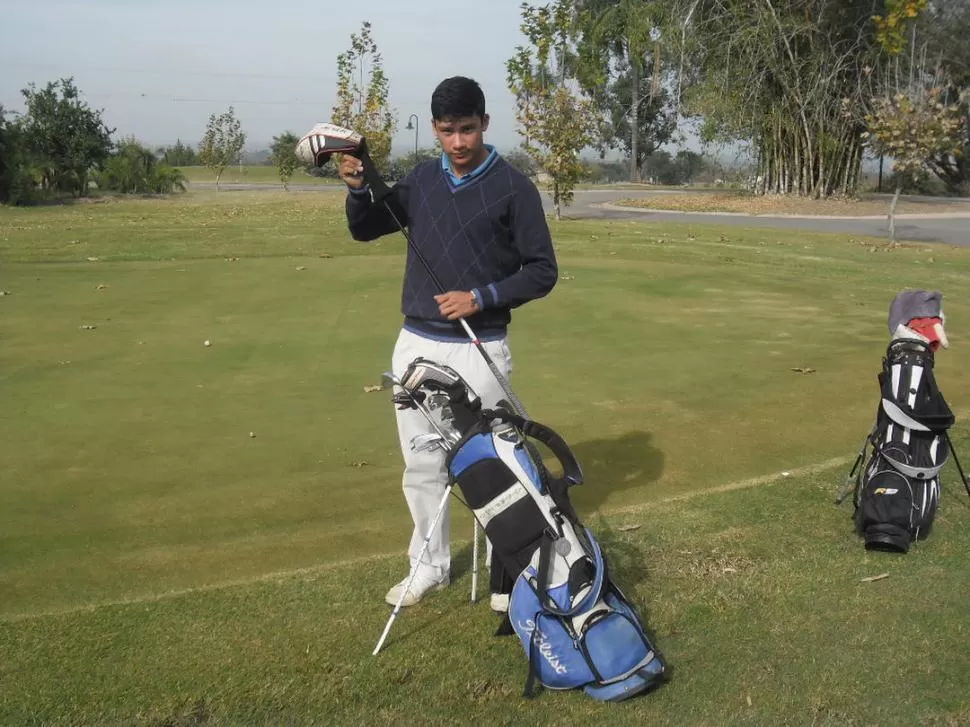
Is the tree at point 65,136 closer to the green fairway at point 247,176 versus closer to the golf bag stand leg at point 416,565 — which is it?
the green fairway at point 247,176

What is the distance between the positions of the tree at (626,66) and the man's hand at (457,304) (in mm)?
31124

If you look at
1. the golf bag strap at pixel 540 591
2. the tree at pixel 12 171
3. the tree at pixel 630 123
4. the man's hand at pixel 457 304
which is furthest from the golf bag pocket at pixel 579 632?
the tree at pixel 630 123

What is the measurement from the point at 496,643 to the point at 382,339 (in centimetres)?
531

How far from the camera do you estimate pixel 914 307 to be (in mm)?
5039

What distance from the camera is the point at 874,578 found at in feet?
14.5

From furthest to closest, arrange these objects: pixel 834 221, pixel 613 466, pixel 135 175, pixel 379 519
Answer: pixel 135 175
pixel 834 221
pixel 613 466
pixel 379 519

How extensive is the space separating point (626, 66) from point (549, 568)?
60.8 m

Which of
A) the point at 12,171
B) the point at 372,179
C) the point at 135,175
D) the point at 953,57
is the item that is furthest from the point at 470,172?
the point at 953,57

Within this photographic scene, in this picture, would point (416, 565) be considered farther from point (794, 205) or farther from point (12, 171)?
point (12, 171)

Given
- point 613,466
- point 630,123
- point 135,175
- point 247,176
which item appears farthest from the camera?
point 247,176

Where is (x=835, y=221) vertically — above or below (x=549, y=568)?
below

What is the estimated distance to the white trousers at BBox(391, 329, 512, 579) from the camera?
3.99 meters

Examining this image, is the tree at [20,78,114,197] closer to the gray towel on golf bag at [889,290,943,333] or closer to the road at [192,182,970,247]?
the road at [192,182,970,247]

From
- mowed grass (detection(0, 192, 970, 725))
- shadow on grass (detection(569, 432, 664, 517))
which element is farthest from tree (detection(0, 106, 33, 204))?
shadow on grass (detection(569, 432, 664, 517))
